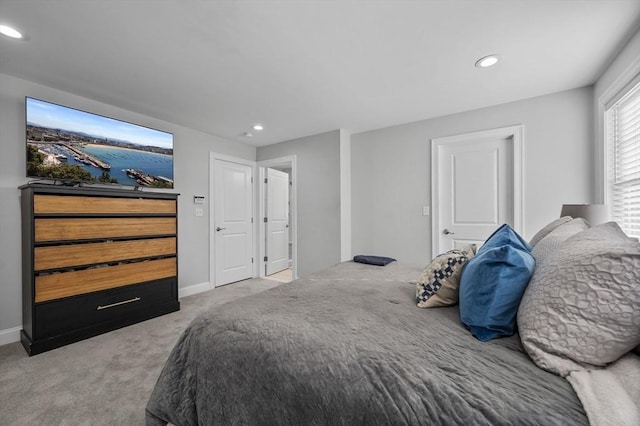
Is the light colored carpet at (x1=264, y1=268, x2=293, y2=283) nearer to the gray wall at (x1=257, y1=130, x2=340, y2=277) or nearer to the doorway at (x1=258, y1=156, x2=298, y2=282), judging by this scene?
the doorway at (x1=258, y1=156, x2=298, y2=282)

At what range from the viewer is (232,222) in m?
4.41

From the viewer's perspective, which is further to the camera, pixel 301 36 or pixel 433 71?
pixel 433 71

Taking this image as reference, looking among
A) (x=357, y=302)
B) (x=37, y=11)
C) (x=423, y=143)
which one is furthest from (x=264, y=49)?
(x=423, y=143)

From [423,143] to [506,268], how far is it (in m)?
2.90

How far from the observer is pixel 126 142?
9.71ft

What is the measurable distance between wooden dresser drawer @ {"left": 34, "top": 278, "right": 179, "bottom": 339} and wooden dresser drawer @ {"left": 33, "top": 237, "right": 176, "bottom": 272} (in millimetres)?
311

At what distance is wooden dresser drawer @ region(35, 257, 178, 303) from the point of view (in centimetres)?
222

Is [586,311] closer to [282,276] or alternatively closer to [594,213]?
[594,213]

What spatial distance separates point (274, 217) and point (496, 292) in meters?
4.42

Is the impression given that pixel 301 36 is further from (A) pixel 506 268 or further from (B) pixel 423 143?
(B) pixel 423 143

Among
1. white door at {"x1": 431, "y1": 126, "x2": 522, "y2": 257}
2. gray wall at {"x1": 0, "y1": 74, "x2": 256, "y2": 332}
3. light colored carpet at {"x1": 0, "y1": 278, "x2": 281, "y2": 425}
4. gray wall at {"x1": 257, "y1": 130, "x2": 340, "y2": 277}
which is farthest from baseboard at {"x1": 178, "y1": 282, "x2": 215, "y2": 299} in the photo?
white door at {"x1": 431, "y1": 126, "x2": 522, "y2": 257}

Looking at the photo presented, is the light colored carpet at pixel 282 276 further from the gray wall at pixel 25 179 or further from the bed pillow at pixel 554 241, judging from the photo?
the bed pillow at pixel 554 241

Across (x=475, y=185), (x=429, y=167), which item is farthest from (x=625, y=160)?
(x=429, y=167)

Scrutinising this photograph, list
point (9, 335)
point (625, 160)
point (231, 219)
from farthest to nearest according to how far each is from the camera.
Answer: point (231, 219) < point (9, 335) < point (625, 160)
